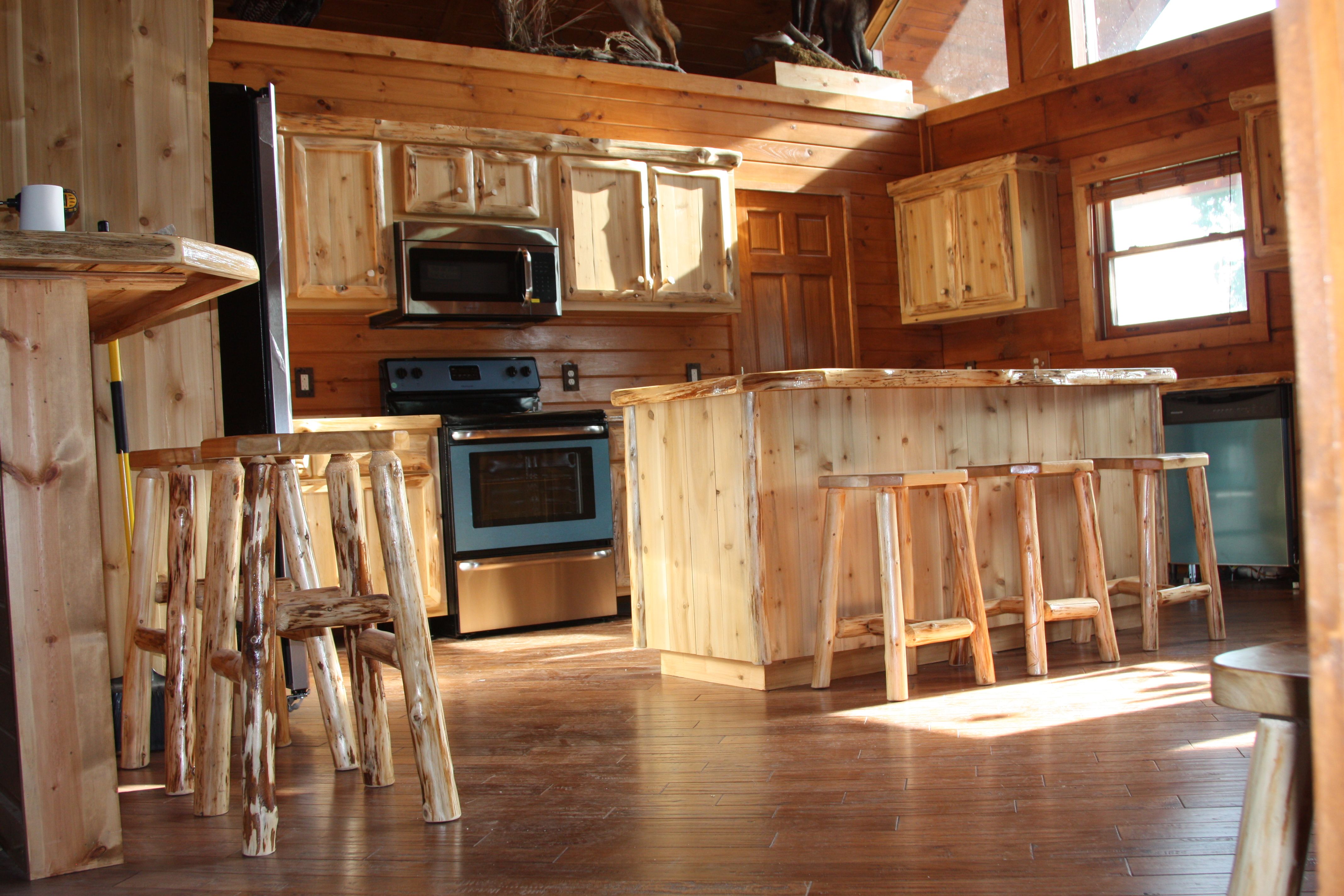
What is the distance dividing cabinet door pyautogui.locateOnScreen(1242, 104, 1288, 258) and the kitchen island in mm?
1241

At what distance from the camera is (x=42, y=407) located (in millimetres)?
1852

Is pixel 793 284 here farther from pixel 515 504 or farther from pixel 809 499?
pixel 809 499

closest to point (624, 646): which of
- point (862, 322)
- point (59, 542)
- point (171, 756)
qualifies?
point (171, 756)

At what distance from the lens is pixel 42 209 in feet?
6.89

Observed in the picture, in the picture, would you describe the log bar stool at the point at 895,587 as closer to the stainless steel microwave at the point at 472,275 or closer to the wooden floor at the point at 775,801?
the wooden floor at the point at 775,801

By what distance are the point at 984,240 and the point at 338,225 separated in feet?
10.7

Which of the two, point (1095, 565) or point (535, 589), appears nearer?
point (1095, 565)

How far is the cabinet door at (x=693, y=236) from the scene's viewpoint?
533cm

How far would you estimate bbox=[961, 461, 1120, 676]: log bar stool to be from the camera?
3207 millimetres

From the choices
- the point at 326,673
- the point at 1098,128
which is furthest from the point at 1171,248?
the point at 326,673

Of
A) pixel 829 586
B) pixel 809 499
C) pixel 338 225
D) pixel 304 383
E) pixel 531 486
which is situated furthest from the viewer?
pixel 304 383

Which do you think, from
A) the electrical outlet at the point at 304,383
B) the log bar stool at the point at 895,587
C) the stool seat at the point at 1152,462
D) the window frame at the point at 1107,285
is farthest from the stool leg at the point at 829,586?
the window frame at the point at 1107,285

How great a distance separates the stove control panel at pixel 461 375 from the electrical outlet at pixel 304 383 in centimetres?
30

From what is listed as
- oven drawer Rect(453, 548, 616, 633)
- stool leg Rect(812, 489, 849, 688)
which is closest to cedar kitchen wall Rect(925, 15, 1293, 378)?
oven drawer Rect(453, 548, 616, 633)
